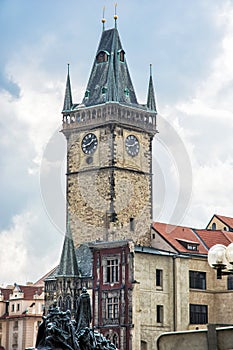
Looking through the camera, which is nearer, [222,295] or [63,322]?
[63,322]

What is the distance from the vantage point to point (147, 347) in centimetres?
7450

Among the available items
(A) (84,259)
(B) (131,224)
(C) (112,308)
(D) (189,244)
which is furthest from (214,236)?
(C) (112,308)

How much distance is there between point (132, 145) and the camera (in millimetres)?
88188

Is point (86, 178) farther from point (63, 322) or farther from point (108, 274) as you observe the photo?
point (63, 322)

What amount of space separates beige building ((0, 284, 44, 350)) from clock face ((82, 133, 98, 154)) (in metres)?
22.4

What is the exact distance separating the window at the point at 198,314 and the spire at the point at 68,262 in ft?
39.7

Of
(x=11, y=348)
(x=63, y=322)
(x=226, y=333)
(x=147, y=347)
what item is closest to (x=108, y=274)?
(x=147, y=347)

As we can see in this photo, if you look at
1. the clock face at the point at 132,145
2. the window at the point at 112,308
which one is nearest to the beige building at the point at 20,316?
the clock face at the point at 132,145

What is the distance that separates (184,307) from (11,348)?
3107 cm

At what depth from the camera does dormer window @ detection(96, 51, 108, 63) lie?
90.8 m

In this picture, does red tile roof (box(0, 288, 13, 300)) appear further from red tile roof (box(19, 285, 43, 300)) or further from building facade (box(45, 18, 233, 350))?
building facade (box(45, 18, 233, 350))

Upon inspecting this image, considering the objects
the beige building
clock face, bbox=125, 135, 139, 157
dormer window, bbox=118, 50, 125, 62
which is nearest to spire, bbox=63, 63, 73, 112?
dormer window, bbox=118, 50, 125, 62

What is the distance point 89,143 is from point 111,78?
24.5 ft

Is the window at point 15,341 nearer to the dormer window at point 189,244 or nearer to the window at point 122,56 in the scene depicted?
the dormer window at point 189,244
